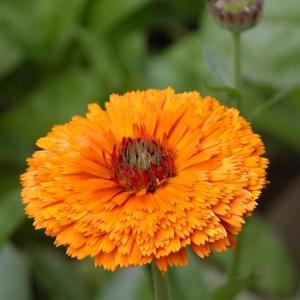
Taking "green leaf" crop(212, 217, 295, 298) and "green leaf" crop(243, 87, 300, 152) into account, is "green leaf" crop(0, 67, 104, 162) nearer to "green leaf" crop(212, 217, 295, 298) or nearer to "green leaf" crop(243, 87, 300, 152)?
"green leaf" crop(243, 87, 300, 152)

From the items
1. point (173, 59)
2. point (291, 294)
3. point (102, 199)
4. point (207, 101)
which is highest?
point (173, 59)

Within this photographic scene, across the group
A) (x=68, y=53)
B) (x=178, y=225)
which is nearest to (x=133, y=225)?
(x=178, y=225)

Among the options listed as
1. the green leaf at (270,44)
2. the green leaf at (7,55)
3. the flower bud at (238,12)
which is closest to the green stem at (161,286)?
the flower bud at (238,12)

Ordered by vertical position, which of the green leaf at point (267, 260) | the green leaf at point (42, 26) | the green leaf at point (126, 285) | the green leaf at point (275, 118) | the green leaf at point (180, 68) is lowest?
the green leaf at point (126, 285)

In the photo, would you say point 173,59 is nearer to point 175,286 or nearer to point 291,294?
point 291,294

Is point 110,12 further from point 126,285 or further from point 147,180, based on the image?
point 147,180

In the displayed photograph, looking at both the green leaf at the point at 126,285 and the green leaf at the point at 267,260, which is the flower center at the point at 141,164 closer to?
the green leaf at the point at 126,285

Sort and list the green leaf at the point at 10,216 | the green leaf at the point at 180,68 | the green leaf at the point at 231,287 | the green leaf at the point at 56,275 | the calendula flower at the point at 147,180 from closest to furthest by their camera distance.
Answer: the calendula flower at the point at 147,180 → the green leaf at the point at 231,287 → the green leaf at the point at 10,216 → the green leaf at the point at 56,275 → the green leaf at the point at 180,68
